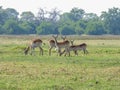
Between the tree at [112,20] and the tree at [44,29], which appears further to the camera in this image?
the tree at [112,20]

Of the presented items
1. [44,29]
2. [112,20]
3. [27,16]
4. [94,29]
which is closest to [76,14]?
[27,16]

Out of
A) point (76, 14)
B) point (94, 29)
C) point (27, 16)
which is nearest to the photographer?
point (94, 29)

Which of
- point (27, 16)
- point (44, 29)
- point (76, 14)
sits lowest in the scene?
point (44, 29)

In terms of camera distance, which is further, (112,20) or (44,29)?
(112,20)

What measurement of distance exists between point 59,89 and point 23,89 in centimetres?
119

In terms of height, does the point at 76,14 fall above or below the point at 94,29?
above

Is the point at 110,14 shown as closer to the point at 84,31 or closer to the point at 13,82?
the point at 84,31

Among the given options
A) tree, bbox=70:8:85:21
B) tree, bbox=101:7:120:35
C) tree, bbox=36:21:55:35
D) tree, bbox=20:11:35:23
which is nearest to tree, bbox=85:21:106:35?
tree, bbox=101:7:120:35

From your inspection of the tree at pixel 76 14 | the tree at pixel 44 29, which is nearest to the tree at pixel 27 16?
the tree at pixel 76 14

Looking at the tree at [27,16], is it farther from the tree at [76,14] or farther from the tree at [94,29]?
the tree at [94,29]

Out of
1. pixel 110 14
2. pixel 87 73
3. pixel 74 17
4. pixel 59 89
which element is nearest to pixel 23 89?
pixel 59 89

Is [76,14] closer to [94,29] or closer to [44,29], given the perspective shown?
[44,29]

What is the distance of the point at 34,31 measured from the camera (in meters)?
107

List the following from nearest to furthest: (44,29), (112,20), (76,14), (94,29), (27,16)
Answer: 1. (94,29)
2. (44,29)
3. (112,20)
4. (76,14)
5. (27,16)
